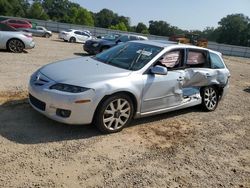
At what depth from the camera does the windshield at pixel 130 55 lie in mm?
5531

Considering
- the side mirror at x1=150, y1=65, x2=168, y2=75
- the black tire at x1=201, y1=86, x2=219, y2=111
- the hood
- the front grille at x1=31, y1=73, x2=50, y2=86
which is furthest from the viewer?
the black tire at x1=201, y1=86, x2=219, y2=111

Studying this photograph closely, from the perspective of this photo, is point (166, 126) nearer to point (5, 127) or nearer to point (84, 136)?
point (84, 136)

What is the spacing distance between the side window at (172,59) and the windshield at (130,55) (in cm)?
19

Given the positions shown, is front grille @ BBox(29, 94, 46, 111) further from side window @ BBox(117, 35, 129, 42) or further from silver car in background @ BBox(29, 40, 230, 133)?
side window @ BBox(117, 35, 129, 42)

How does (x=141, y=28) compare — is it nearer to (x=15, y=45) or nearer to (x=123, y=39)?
(x=123, y=39)

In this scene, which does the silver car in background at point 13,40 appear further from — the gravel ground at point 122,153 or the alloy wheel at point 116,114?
the alloy wheel at point 116,114

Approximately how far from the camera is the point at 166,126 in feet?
19.1

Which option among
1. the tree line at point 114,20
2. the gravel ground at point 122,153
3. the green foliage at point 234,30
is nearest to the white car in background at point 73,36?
the gravel ground at point 122,153

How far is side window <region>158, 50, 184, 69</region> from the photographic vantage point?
5782 mm

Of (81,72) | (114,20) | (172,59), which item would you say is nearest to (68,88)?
(81,72)

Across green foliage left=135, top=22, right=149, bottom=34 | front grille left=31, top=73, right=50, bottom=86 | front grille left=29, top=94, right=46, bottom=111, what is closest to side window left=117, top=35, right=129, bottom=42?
front grille left=31, top=73, right=50, bottom=86

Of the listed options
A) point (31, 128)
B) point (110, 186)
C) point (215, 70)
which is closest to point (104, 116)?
point (31, 128)

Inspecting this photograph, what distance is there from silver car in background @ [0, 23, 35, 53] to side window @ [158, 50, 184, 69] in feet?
28.7

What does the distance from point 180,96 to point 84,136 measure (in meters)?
2.25
